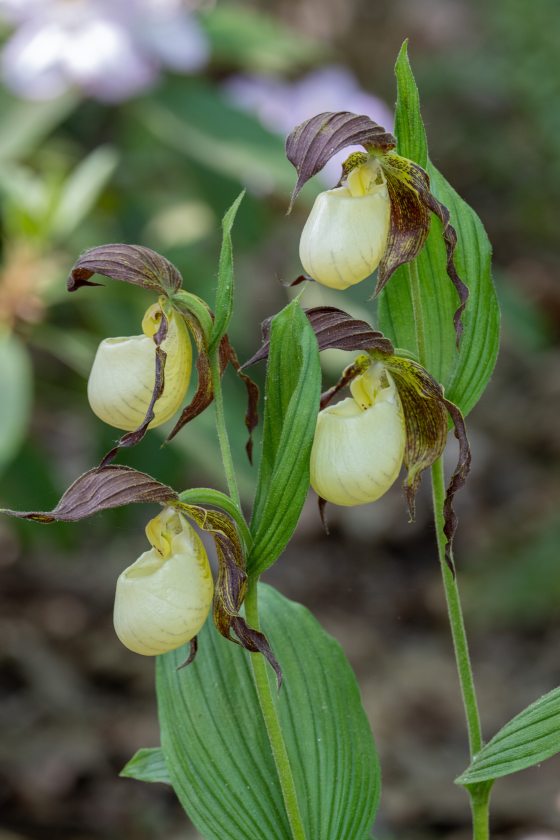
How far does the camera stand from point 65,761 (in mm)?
1831

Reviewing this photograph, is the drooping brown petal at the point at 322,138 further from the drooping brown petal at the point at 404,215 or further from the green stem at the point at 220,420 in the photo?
the green stem at the point at 220,420

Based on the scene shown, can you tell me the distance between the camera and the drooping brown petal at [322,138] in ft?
2.31

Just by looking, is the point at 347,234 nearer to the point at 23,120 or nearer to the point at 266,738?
the point at 266,738

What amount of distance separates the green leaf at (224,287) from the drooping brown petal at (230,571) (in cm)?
13

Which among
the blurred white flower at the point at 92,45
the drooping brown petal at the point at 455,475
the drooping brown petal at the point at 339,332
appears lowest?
the drooping brown petal at the point at 455,475

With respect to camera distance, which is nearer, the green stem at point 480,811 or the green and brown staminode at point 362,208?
the green and brown staminode at point 362,208

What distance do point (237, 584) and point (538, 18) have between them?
7.40 feet

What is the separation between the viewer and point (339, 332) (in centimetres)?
77

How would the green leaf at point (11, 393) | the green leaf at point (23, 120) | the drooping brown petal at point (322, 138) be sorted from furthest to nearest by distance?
the green leaf at point (23, 120) < the green leaf at point (11, 393) < the drooping brown petal at point (322, 138)

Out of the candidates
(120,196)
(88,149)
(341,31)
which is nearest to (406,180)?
(120,196)

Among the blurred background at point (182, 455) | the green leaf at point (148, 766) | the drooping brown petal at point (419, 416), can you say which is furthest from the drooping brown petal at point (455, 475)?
the blurred background at point (182, 455)

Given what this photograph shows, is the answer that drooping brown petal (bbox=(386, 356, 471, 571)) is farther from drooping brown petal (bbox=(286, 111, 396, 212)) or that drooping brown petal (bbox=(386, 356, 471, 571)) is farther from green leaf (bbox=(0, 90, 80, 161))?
green leaf (bbox=(0, 90, 80, 161))

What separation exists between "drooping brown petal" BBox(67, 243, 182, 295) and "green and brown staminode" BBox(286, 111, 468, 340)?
0.34ft

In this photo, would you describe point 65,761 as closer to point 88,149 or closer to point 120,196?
point 120,196
